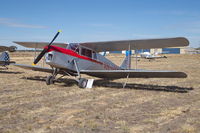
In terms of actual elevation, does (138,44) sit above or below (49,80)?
above

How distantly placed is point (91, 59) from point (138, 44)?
241cm

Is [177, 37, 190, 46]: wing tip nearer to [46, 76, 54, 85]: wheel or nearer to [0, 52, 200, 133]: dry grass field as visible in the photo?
[0, 52, 200, 133]: dry grass field

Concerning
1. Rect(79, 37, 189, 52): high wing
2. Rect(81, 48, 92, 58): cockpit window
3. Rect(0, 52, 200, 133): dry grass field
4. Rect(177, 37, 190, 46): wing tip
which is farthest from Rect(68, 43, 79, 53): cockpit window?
Rect(177, 37, 190, 46): wing tip

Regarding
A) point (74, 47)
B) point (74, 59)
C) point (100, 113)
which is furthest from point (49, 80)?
point (100, 113)

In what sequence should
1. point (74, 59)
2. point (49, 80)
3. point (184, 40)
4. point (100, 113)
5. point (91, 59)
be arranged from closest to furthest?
point (100, 113) → point (184, 40) → point (74, 59) → point (49, 80) → point (91, 59)

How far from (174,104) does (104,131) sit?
3239 millimetres

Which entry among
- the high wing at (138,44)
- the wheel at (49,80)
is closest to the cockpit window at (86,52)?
the high wing at (138,44)

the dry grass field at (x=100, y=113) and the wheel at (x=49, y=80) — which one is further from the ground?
the wheel at (x=49, y=80)

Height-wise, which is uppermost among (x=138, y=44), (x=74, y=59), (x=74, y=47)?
(x=138, y=44)

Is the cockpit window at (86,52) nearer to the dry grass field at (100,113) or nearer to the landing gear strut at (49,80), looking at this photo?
the landing gear strut at (49,80)

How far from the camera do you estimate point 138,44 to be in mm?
10688

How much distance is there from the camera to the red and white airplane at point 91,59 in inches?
368

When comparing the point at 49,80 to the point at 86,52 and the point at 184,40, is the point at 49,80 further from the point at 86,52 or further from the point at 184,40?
the point at 184,40

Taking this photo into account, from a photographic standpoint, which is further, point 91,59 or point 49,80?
point 91,59
